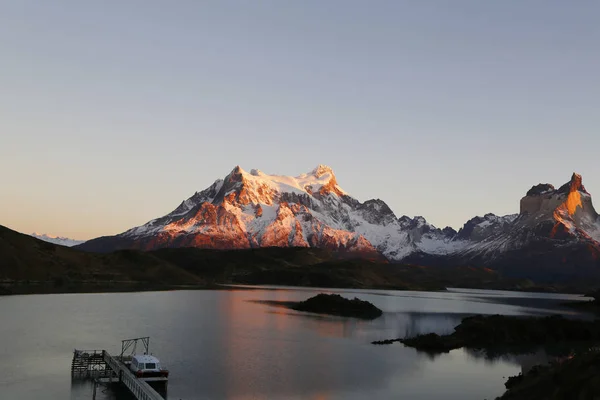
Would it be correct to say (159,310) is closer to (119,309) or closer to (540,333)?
(119,309)

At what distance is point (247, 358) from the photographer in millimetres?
98875

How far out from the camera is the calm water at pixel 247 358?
247ft

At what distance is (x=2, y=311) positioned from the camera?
149 m

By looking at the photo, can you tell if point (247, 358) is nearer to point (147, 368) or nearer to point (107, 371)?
point (107, 371)

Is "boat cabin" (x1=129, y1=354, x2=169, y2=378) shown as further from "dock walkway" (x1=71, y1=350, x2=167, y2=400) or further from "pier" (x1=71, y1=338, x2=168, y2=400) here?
"dock walkway" (x1=71, y1=350, x2=167, y2=400)

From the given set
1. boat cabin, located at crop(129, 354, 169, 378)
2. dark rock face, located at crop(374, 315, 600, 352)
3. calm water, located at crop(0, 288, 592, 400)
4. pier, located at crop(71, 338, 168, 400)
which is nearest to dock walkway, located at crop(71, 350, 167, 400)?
pier, located at crop(71, 338, 168, 400)

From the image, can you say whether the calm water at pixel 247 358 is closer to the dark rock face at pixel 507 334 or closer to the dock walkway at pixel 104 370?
the dock walkway at pixel 104 370

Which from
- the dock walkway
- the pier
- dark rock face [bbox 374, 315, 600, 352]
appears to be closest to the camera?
the pier

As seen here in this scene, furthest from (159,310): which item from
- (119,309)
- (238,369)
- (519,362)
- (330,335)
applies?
(519,362)

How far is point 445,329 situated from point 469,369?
6090cm

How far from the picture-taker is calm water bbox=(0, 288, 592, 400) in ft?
247

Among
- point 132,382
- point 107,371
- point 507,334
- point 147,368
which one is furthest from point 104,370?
point 507,334

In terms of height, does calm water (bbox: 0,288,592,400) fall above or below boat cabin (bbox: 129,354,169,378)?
below

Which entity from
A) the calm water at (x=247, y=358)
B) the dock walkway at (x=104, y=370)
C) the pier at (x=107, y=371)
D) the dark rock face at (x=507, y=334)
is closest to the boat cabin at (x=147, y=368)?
the pier at (x=107, y=371)
